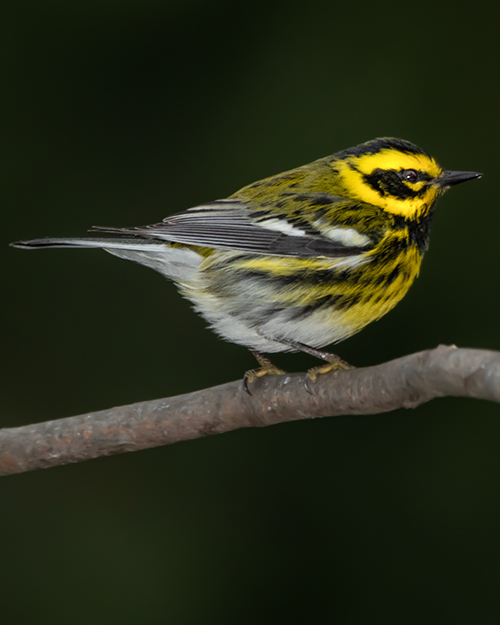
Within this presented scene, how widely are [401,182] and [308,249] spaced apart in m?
0.39

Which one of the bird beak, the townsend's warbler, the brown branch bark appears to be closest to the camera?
the brown branch bark

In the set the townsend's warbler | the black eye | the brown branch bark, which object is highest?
the black eye

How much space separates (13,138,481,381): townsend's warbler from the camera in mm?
2160

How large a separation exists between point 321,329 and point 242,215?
1.72 ft

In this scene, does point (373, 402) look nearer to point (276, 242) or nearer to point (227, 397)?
point (227, 397)

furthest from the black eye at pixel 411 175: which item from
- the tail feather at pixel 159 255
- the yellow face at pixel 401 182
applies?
the tail feather at pixel 159 255

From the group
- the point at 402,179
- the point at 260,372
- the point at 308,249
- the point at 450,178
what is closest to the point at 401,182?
the point at 402,179

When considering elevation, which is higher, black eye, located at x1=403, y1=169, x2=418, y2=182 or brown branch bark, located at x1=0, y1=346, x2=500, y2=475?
black eye, located at x1=403, y1=169, x2=418, y2=182

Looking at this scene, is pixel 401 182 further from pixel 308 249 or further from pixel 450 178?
pixel 308 249

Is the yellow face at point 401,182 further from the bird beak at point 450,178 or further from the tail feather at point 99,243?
the tail feather at point 99,243

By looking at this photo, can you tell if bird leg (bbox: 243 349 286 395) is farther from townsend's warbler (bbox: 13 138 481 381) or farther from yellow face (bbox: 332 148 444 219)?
yellow face (bbox: 332 148 444 219)

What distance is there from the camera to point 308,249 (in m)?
2.23

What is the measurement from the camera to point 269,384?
6.59 ft

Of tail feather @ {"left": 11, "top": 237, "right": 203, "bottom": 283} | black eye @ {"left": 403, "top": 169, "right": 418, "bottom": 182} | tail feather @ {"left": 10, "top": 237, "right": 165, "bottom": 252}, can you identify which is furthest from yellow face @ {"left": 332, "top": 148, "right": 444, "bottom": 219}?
tail feather @ {"left": 10, "top": 237, "right": 165, "bottom": 252}
